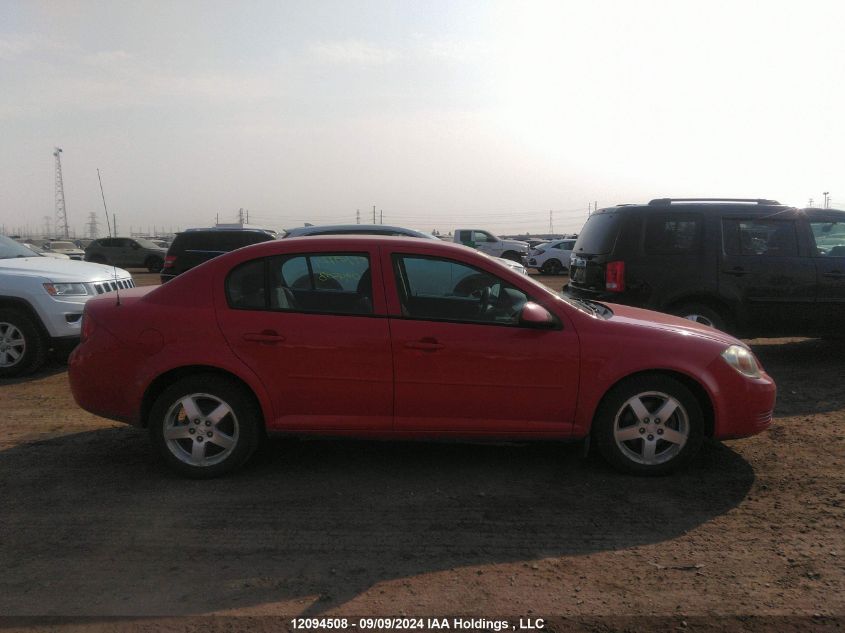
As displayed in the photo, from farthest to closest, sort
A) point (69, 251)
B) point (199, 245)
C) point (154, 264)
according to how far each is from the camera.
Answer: point (154, 264)
point (69, 251)
point (199, 245)

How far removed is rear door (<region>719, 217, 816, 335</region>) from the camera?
8000 millimetres

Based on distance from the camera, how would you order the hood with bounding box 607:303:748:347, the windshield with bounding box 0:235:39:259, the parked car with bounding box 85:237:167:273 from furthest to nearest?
the parked car with bounding box 85:237:167:273
the windshield with bounding box 0:235:39:259
the hood with bounding box 607:303:748:347

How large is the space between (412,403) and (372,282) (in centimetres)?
83

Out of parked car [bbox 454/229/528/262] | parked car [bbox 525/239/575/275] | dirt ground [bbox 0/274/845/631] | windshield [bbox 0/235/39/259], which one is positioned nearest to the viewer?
dirt ground [bbox 0/274/845/631]

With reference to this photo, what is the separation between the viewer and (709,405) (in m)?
4.73

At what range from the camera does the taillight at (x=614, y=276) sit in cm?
802

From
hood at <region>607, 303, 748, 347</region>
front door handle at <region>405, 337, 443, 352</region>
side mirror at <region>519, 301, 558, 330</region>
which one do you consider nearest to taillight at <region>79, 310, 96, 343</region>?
front door handle at <region>405, 337, 443, 352</region>

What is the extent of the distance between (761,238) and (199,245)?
976cm

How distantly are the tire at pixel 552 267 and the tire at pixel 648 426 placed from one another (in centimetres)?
2434

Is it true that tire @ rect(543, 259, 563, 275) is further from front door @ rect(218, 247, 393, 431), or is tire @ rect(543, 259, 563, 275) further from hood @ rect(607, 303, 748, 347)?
front door @ rect(218, 247, 393, 431)

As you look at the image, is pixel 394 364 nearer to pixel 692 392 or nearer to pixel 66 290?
pixel 692 392

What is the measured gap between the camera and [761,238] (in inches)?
317

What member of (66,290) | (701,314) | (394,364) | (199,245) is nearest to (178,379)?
(394,364)

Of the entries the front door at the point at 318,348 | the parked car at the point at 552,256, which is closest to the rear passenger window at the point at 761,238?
the front door at the point at 318,348
